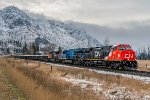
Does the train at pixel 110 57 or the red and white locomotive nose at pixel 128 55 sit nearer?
the train at pixel 110 57

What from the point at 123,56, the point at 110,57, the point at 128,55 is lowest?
the point at 110,57

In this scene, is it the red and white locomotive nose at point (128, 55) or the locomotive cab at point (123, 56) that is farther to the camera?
the red and white locomotive nose at point (128, 55)

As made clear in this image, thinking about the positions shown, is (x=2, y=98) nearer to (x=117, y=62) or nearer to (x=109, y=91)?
(x=109, y=91)

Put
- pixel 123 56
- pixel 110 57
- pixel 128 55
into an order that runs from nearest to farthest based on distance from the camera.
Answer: pixel 123 56 < pixel 128 55 < pixel 110 57

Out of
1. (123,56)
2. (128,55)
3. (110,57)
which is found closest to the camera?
(123,56)

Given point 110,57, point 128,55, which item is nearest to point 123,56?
point 128,55

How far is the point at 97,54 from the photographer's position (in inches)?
1873

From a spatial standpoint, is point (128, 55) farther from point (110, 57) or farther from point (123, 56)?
point (110, 57)

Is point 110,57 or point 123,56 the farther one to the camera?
point 110,57

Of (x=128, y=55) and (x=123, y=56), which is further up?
(x=128, y=55)

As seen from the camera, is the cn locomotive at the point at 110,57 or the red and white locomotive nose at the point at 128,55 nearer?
the cn locomotive at the point at 110,57

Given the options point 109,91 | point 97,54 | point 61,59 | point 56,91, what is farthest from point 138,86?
point 61,59

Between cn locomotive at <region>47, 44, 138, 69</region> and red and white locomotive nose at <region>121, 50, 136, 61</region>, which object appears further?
red and white locomotive nose at <region>121, 50, 136, 61</region>

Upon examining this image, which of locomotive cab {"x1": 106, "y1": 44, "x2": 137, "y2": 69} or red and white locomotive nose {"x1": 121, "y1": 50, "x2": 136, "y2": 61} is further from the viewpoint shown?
red and white locomotive nose {"x1": 121, "y1": 50, "x2": 136, "y2": 61}
